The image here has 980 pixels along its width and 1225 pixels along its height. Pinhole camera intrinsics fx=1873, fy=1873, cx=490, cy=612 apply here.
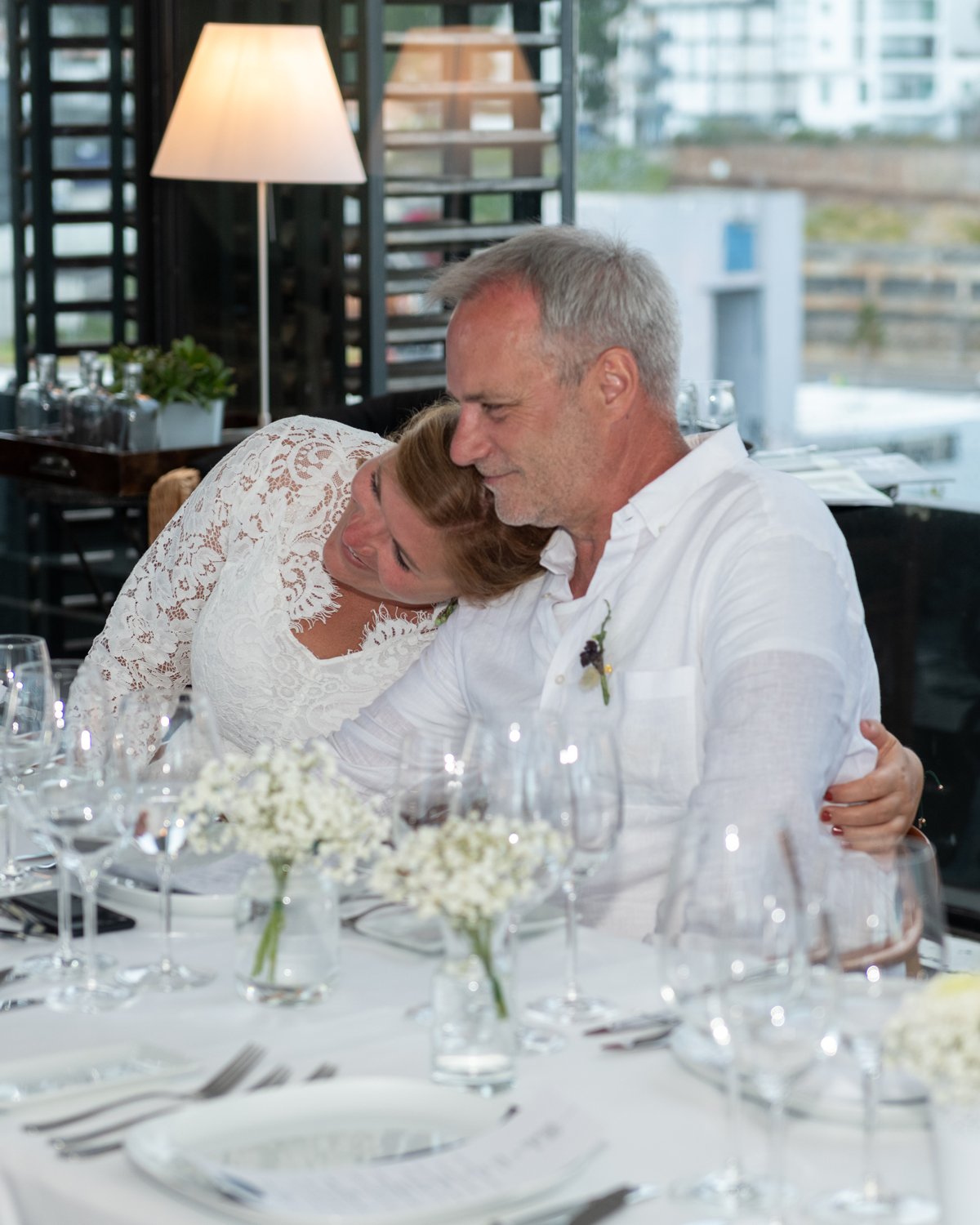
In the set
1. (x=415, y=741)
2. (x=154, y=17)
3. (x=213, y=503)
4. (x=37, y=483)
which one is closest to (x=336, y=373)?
(x=37, y=483)

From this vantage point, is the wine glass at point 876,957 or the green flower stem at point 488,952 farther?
the green flower stem at point 488,952

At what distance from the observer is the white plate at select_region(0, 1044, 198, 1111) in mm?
1280

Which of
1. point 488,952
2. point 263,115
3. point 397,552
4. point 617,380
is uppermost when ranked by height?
point 263,115

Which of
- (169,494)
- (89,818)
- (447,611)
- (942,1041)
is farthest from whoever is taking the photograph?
(169,494)

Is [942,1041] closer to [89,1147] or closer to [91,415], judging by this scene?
[89,1147]

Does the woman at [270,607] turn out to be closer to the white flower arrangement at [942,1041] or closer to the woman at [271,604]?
the woman at [271,604]

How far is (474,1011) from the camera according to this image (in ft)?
4.32

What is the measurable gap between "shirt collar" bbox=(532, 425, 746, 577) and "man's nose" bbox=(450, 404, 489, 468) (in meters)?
0.18

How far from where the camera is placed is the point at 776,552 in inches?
82.7

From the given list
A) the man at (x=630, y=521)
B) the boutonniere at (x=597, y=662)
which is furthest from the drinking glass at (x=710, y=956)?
the boutonniere at (x=597, y=662)

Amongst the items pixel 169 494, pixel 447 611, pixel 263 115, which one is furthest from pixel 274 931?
pixel 263 115

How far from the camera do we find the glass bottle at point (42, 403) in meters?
4.98

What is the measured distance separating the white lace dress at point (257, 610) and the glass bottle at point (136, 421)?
1871mm

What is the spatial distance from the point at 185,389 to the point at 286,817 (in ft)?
11.1
